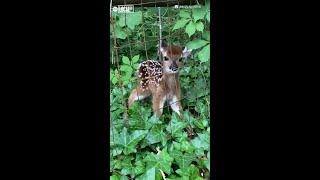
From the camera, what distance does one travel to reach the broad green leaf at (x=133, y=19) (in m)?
4.31

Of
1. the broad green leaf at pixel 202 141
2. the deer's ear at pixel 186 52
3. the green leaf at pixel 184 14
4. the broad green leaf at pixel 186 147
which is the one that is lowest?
the broad green leaf at pixel 186 147

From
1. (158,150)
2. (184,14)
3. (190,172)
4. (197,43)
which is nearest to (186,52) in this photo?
(197,43)

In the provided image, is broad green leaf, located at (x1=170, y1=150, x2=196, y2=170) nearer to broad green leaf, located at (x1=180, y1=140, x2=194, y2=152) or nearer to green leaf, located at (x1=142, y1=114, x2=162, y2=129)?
broad green leaf, located at (x1=180, y1=140, x2=194, y2=152)

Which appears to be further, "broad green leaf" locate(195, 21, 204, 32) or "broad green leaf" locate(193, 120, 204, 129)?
"broad green leaf" locate(193, 120, 204, 129)

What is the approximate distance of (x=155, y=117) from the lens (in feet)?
14.8

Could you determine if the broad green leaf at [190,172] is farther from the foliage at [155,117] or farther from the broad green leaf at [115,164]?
the broad green leaf at [115,164]

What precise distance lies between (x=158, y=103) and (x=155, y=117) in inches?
6.9

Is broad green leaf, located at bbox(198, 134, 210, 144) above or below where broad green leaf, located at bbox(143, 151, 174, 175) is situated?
above

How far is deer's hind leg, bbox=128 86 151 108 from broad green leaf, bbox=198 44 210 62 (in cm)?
57

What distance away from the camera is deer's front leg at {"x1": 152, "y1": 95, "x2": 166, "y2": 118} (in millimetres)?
4573

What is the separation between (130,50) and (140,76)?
1.01 feet

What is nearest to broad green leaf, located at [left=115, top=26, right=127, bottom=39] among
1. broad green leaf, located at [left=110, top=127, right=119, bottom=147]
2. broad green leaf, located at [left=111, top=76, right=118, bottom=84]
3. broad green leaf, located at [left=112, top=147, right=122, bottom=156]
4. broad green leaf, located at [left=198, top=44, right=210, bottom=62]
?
broad green leaf, located at [left=111, top=76, right=118, bottom=84]

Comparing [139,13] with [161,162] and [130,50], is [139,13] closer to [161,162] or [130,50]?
[130,50]

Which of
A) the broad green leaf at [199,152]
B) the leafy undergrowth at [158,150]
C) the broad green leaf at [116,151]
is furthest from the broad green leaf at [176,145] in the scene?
the broad green leaf at [116,151]
